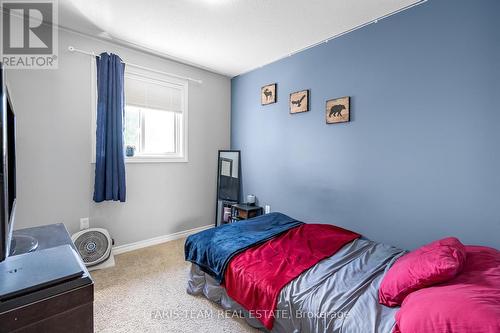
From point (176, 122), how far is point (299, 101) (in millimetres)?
1688

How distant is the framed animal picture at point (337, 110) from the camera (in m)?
2.47

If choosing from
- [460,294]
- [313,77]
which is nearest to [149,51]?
[313,77]

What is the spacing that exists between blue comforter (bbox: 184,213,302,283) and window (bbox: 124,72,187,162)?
1.40 meters

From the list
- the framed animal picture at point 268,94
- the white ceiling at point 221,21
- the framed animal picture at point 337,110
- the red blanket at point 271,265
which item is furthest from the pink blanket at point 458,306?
the framed animal picture at point 268,94

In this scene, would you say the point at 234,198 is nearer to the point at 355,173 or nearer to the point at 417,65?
the point at 355,173

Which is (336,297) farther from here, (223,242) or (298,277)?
(223,242)

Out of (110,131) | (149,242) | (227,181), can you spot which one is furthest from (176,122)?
(149,242)

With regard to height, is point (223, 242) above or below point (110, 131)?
below

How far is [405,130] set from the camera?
211 cm

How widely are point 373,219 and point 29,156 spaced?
3304 millimetres

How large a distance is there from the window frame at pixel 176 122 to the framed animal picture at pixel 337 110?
74.1 inches

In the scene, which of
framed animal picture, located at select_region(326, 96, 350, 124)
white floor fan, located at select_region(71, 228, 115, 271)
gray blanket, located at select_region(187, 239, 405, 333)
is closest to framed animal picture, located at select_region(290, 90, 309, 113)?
framed animal picture, located at select_region(326, 96, 350, 124)

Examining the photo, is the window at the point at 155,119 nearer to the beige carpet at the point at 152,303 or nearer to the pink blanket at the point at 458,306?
the beige carpet at the point at 152,303

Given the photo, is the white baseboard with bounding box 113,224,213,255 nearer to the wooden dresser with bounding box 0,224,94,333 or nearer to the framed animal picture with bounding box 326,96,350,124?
the wooden dresser with bounding box 0,224,94,333
